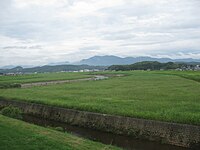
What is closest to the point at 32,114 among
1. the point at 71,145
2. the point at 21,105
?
the point at 21,105

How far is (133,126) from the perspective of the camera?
54.4 feet

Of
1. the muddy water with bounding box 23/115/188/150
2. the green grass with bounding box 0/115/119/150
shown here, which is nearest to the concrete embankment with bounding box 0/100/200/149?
the muddy water with bounding box 23/115/188/150

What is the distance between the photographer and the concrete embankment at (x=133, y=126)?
14120 mm

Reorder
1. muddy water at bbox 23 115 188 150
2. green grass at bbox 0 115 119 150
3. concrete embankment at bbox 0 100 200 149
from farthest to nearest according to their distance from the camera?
1. muddy water at bbox 23 115 188 150
2. concrete embankment at bbox 0 100 200 149
3. green grass at bbox 0 115 119 150

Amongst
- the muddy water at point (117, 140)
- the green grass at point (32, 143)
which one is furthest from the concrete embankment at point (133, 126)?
the green grass at point (32, 143)

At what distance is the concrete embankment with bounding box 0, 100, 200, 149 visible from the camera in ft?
46.3

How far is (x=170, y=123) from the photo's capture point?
49.4ft

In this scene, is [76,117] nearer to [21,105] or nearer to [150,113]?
[150,113]

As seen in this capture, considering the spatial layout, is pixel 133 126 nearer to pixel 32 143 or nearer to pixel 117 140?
pixel 117 140

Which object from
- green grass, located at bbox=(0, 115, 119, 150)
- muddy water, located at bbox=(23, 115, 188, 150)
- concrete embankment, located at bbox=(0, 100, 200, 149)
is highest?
green grass, located at bbox=(0, 115, 119, 150)

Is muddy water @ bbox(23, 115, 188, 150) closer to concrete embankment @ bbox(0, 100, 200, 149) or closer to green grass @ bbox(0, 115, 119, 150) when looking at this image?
concrete embankment @ bbox(0, 100, 200, 149)

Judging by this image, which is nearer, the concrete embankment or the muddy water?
the concrete embankment

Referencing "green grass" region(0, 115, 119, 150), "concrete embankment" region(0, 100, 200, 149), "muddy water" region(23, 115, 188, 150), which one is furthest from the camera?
"muddy water" region(23, 115, 188, 150)

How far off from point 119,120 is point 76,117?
4.44m
